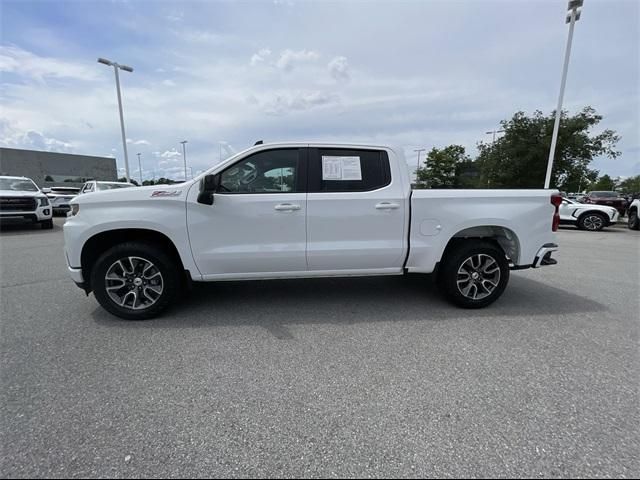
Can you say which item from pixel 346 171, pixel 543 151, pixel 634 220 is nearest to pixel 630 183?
→ pixel 543 151

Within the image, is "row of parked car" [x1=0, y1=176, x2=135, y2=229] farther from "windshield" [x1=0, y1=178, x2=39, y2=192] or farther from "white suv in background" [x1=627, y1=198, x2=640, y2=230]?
"white suv in background" [x1=627, y1=198, x2=640, y2=230]

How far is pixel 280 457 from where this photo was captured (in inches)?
71.4

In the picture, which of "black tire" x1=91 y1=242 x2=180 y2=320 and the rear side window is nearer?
"black tire" x1=91 y1=242 x2=180 y2=320

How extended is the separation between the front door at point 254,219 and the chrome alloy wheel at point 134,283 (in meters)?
0.53

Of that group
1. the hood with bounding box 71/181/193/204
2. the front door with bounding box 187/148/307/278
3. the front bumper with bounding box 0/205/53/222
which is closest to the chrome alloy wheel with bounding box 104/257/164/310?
the front door with bounding box 187/148/307/278

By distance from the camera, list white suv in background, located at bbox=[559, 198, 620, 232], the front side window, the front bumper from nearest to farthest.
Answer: the front side window, the front bumper, white suv in background, located at bbox=[559, 198, 620, 232]

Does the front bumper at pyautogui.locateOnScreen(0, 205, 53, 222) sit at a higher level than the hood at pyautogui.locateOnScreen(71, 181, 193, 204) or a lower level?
lower

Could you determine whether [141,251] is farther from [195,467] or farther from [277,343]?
[195,467]

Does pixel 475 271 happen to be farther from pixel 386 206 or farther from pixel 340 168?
pixel 340 168

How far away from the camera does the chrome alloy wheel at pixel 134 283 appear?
349 centimetres

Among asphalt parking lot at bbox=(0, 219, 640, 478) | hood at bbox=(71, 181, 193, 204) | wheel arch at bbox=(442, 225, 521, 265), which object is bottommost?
asphalt parking lot at bbox=(0, 219, 640, 478)

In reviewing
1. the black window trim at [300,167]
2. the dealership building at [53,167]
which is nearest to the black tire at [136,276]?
the black window trim at [300,167]

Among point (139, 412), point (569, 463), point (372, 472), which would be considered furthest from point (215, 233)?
point (569, 463)

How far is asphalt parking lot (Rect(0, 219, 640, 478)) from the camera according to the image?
71.0 inches
